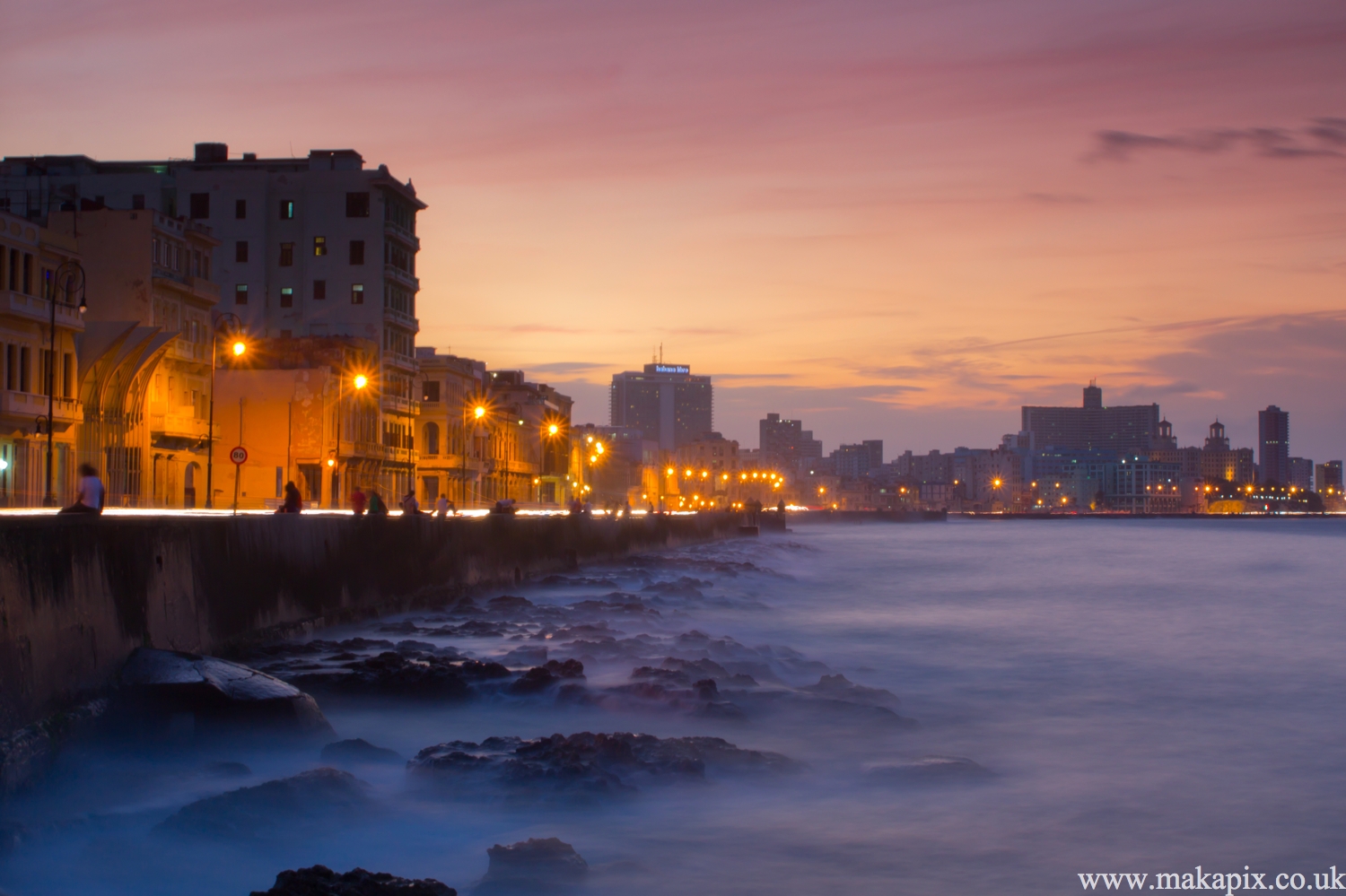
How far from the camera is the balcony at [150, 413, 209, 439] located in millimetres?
51500

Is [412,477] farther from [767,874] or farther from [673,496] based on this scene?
[673,496]

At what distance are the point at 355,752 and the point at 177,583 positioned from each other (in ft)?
16.3

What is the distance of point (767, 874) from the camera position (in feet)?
40.4

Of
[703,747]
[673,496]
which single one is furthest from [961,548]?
[703,747]

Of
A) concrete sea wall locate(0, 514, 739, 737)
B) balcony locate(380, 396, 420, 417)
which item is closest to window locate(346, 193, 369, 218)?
balcony locate(380, 396, 420, 417)

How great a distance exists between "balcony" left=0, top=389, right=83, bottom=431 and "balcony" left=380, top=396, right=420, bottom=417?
2849 centimetres

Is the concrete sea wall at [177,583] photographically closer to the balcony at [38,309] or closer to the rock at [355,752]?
the rock at [355,752]

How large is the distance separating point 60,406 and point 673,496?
157 meters

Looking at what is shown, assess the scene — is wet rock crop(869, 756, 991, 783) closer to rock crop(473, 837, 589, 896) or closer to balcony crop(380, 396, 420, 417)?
rock crop(473, 837, 589, 896)

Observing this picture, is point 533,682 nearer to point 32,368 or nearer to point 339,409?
point 32,368

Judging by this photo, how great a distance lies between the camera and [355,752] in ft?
50.6

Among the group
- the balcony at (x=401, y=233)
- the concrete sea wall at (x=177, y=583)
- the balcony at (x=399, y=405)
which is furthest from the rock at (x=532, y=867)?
the balcony at (x=401, y=233)

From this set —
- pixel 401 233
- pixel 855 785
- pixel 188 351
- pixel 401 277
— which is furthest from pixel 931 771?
pixel 401 233

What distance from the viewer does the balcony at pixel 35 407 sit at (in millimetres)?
40812
